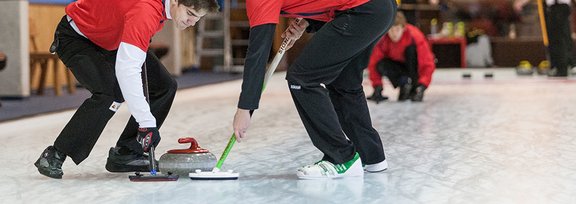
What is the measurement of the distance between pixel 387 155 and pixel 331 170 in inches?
31.8

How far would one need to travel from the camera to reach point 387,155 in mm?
4457

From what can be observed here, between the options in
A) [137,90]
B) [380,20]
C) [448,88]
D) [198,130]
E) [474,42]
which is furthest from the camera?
[474,42]

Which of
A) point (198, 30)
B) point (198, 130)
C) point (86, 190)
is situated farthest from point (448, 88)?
point (86, 190)

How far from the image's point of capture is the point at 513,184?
3561 mm

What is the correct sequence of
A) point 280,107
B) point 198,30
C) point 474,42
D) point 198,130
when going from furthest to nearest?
point 474,42 < point 198,30 < point 280,107 < point 198,130

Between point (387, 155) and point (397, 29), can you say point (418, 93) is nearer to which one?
point (397, 29)

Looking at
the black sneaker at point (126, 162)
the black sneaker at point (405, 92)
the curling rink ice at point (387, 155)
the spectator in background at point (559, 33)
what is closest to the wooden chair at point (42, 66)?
the curling rink ice at point (387, 155)

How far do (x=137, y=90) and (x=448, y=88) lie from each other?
22.1 ft

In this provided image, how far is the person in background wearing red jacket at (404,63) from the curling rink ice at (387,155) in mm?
163

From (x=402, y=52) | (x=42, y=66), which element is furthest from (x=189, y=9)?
(x=42, y=66)

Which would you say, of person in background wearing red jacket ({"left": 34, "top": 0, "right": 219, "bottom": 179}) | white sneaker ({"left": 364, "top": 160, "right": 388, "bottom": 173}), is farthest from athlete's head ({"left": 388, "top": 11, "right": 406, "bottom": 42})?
person in background wearing red jacket ({"left": 34, "top": 0, "right": 219, "bottom": 179})

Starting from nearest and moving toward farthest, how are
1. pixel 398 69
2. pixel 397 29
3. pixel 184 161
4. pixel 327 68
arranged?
pixel 327 68
pixel 184 161
pixel 397 29
pixel 398 69

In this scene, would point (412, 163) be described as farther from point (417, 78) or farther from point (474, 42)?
point (474, 42)

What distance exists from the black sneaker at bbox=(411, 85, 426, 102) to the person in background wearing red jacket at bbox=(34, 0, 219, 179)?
412cm
